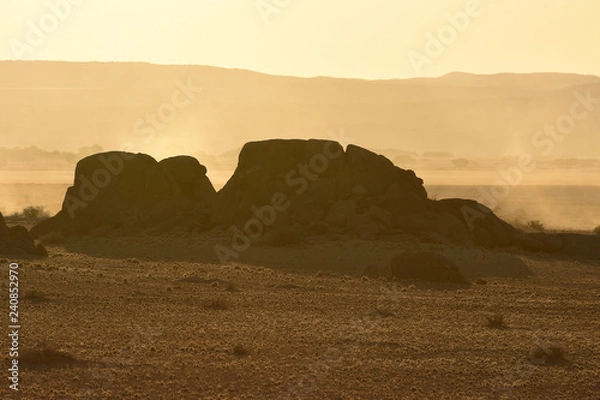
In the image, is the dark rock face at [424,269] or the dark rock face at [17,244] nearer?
the dark rock face at [424,269]

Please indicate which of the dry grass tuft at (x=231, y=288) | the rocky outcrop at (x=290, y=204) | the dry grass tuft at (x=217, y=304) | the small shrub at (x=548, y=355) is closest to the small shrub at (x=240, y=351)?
the small shrub at (x=548, y=355)

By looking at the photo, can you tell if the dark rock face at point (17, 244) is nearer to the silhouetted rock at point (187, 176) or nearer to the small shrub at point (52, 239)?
the small shrub at point (52, 239)

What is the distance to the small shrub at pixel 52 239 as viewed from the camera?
39688 millimetres

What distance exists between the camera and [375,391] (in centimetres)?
1686

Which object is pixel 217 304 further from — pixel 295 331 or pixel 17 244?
pixel 17 244

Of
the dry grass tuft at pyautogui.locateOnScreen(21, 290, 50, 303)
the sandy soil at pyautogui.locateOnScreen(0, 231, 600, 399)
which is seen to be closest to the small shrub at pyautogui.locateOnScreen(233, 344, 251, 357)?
the sandy soil at pyautogui.locateOnScreen(0, 231, 600, 399)

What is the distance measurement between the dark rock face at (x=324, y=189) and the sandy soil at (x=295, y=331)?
453 cm

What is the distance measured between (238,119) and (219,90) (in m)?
12.3

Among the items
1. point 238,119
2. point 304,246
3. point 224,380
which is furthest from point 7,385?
point 238,119

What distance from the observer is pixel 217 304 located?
24.6m

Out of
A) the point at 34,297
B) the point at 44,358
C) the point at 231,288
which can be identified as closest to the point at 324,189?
the point at 231,288

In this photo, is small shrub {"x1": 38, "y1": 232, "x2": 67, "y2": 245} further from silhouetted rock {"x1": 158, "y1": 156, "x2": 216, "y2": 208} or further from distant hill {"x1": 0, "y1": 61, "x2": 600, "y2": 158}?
distant hill {"x1": 0, "y1": 61, "x2": 600, "y2": 158}

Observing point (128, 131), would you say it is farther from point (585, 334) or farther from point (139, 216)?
point (585, 334)

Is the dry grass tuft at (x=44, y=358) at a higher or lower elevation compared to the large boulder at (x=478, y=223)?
lower
